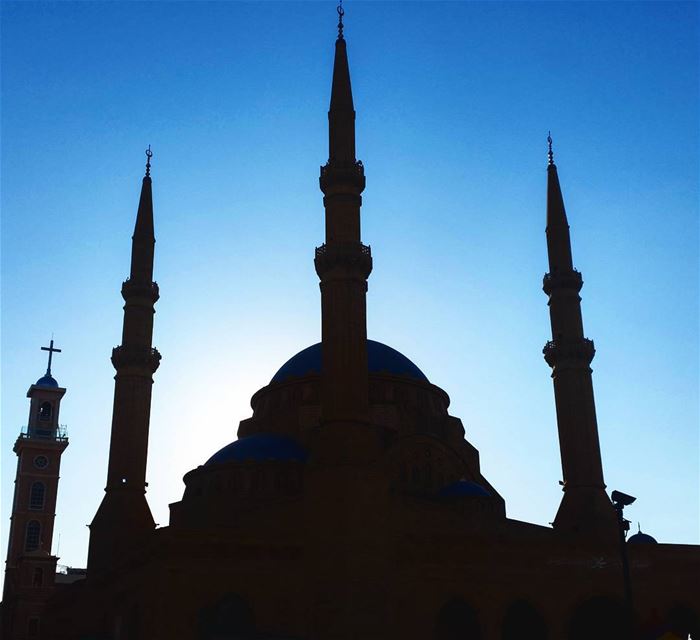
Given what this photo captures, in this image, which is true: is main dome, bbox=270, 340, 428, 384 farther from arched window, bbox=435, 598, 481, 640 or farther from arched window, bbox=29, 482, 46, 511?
arched window, bbox=29, 482, 46, 511

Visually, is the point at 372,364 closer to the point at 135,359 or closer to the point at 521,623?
the point at 135,359

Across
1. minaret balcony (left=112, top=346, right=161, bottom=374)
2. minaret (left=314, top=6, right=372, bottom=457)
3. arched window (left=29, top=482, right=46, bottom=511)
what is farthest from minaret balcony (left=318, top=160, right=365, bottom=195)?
arched window (left=29, top=482, right=46, bottom=511)

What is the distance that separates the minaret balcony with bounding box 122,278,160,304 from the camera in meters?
37.1

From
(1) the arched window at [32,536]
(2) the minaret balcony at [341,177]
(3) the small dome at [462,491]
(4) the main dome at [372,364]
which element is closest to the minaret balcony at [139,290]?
(4) the main dome at [372,364]

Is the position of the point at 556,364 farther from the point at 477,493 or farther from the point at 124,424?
the point at 124,424

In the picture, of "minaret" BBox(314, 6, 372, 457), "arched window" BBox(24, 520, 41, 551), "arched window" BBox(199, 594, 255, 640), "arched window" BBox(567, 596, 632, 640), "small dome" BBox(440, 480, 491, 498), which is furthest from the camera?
"arched window" BBox(24, 520, 41, 551)

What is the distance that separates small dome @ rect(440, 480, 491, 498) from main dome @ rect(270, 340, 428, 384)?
633 cm

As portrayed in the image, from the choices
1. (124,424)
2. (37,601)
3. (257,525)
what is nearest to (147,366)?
(124,424)

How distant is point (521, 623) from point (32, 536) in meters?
28.5

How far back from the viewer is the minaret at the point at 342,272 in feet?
88.4

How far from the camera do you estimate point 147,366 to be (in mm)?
36125

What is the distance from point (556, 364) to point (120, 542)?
715 inches

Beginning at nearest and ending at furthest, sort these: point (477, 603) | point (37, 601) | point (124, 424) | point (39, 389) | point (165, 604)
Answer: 1. point (165, 604)
2. point (477, 603)
3. point (124, 424)
4. point (37, 601)
5. point (39, 389)

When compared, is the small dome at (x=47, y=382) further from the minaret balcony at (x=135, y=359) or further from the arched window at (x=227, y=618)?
the arched window at (x=227, y=618)
